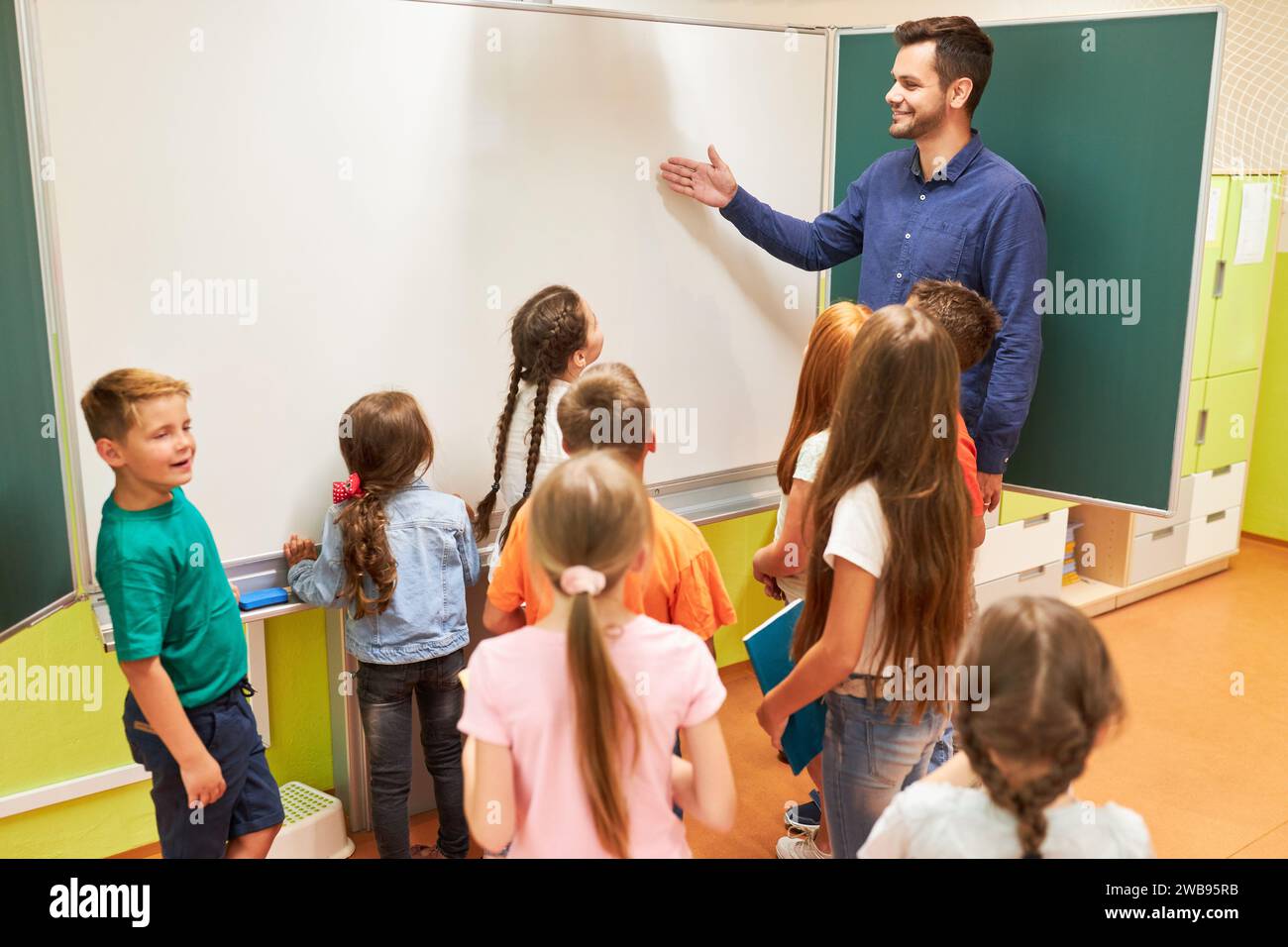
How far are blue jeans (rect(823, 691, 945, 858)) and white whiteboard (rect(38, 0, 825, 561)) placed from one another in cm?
109

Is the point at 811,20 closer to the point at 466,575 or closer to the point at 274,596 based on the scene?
the point at 466,575

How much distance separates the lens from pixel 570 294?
7.92 feet

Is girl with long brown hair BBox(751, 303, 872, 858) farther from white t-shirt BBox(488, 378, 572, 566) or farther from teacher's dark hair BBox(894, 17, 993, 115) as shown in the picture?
teacher's dark hair BBox(894, 17, 993, 115)

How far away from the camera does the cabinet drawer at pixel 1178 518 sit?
15.2ft

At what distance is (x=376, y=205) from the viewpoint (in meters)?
2.35

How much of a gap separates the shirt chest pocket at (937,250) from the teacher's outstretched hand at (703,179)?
474mm

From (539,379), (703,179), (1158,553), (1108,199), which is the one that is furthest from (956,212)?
(1158,553)

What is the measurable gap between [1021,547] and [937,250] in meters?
1.86

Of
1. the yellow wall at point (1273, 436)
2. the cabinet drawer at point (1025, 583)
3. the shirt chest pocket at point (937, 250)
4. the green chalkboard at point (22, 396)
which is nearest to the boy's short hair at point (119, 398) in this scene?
the green chalkboard at point (22, 396)

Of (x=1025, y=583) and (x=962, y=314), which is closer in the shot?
(x=962, y=314)

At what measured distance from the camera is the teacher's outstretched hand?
282 cm

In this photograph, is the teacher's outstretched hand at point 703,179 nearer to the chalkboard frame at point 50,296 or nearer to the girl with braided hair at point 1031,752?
the chalkboard frame at point 50,296

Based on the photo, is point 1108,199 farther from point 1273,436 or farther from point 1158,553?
point 1273,436
